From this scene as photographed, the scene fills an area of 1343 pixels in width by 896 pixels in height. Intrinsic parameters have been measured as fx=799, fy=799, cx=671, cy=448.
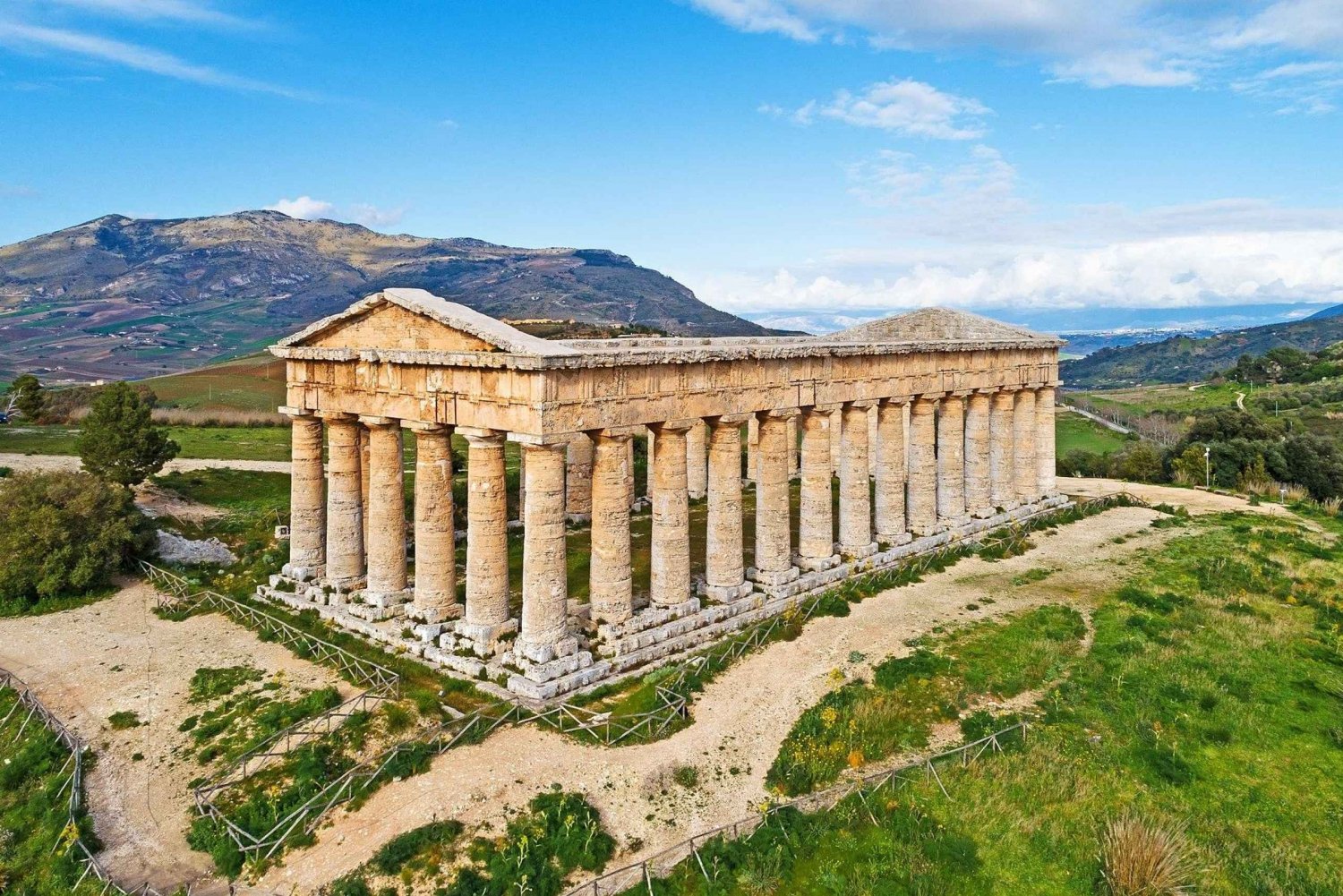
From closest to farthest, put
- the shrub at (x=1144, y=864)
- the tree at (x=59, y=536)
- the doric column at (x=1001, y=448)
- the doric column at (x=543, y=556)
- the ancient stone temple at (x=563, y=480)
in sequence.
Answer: the shrub at (x=1144, y=864)
the doric column at (x=543, y=556)
the ancient stone temple at (x=563, y=480)
the tree at (x=59, y=536)
the doric column at (x=1001, y=448)

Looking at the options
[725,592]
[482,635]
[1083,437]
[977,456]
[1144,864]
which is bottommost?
[1144,864]

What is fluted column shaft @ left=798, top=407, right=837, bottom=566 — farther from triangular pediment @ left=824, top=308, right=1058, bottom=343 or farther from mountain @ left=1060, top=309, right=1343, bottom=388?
mountain @ left=1060, top=309, right=1343, bottom=388

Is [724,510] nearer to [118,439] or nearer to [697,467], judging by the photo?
[697,467]

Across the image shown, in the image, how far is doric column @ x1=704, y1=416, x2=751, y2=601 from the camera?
22.4m

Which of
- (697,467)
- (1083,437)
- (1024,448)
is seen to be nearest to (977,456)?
(1024,448)

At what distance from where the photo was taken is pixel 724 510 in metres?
22.4

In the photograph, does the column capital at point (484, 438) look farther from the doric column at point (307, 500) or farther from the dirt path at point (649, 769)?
the doric column at point (307, 500)

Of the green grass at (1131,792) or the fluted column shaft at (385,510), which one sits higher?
the fluted column shaft at (385,510)

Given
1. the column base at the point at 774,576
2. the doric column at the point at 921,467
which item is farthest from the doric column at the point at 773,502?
the doric column at the point at 921,467

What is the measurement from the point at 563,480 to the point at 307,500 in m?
10.0

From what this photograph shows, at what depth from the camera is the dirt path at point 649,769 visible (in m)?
13.4

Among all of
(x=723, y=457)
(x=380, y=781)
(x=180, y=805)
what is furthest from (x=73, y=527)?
(x=723, y=457)

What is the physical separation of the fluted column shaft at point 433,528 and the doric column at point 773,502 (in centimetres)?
901

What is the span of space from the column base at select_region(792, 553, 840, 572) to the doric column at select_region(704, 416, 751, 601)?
3.37m
